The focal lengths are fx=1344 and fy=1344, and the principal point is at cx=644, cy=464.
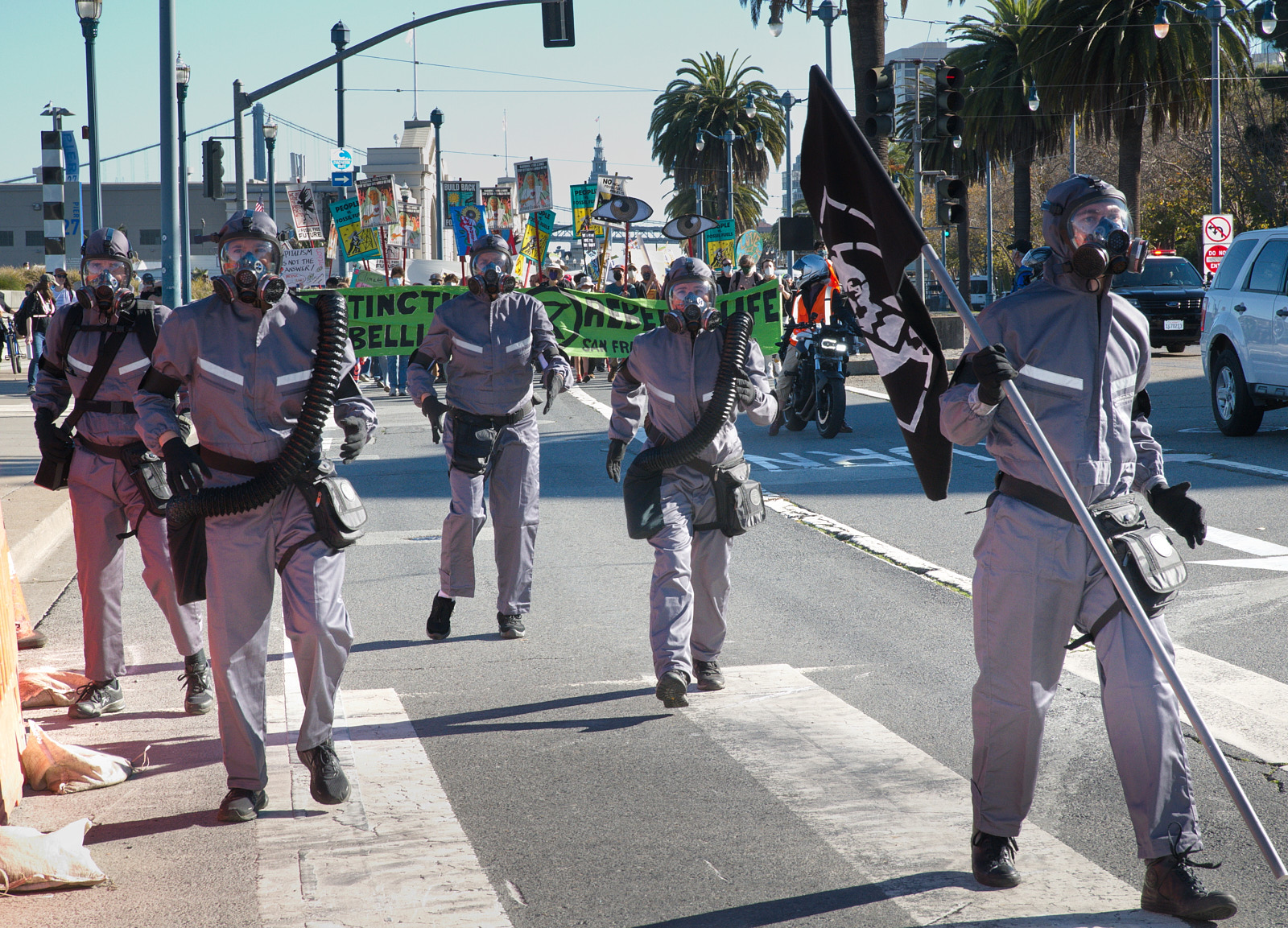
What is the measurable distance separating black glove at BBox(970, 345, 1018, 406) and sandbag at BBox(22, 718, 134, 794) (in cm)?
350

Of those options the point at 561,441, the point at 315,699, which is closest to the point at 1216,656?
the point at 315,699

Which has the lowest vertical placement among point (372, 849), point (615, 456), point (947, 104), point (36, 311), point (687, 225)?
point (372, 849)

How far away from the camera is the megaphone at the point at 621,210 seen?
71.7ft

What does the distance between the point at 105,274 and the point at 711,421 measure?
2813 mm

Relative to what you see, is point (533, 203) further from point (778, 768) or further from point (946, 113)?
point (778, 768)

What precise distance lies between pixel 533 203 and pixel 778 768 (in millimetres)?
25106

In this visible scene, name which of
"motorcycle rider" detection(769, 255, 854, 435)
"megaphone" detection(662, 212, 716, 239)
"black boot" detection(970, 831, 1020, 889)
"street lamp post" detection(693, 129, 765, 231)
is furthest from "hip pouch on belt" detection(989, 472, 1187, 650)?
"street lamp post" detection(693, 129, 765, 231)

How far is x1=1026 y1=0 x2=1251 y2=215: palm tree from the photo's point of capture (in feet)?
101

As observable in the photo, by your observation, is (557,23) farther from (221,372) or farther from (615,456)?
(221,372)

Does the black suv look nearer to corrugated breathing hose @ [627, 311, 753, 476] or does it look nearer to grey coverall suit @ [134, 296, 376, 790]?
corrugated breathing hose @ [627, 311, 753, 476]

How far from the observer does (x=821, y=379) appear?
15609 millimetres

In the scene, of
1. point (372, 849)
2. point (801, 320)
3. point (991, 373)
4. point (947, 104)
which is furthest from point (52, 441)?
point (947, 104)

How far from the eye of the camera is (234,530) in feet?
15.4

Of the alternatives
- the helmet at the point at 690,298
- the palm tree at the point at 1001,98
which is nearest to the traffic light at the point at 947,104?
the helmet at the point at 690,298
